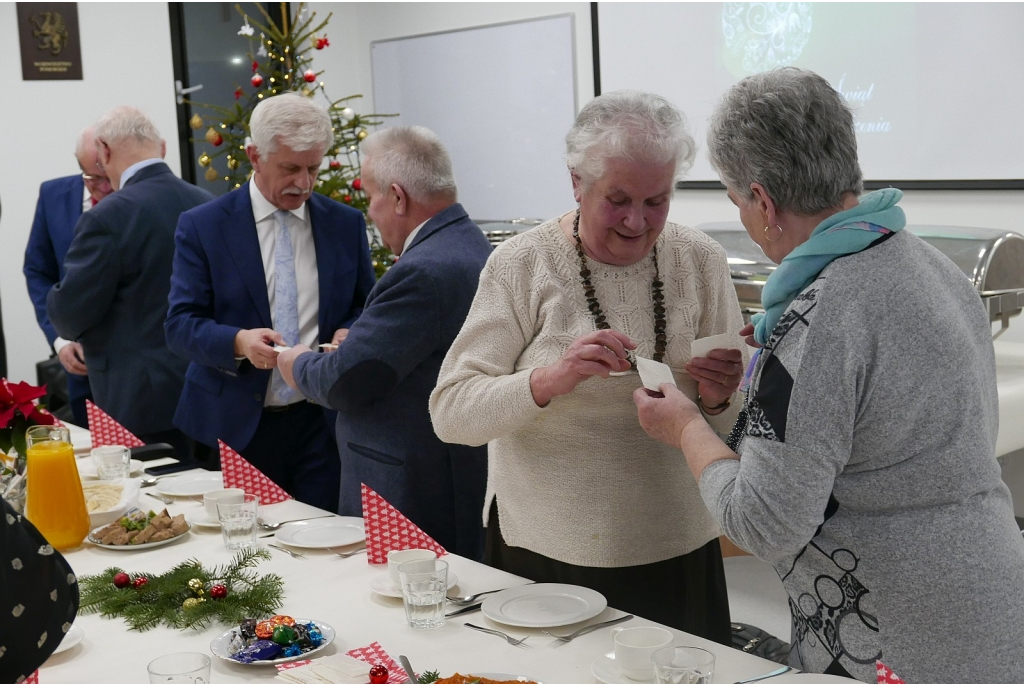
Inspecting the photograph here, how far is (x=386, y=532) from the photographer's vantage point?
1.92m

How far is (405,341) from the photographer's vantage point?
2.32 m

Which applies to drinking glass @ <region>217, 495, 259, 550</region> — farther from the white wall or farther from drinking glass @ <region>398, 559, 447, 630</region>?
the white wall

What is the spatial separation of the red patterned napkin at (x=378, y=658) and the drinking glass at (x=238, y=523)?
0.61 m

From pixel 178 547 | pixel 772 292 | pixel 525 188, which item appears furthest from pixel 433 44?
pixel 772 292

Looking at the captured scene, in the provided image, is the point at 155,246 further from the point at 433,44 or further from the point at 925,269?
the point at 433,44

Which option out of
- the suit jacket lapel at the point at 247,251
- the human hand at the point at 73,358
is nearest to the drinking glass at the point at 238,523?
the suit jacket lapel at the point at 247,251

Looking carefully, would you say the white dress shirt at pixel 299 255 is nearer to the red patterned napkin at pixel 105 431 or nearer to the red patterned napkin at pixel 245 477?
the red patterned napkin at pixel 105 431

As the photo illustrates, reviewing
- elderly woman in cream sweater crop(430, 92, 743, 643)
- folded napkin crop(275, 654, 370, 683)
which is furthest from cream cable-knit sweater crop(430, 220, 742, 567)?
folded napkin crop(275, 654, 370, 683)

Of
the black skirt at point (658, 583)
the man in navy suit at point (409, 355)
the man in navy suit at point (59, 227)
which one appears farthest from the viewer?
the man in navy suit at point (59, 227)

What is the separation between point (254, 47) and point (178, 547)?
531 cm

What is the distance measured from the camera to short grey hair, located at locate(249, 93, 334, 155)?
2852 millimetres

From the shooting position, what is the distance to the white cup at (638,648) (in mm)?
1388

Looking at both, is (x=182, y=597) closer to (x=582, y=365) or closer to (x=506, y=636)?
(x=506, y=636)

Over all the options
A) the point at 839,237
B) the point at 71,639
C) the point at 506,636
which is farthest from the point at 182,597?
the point at 839,237
